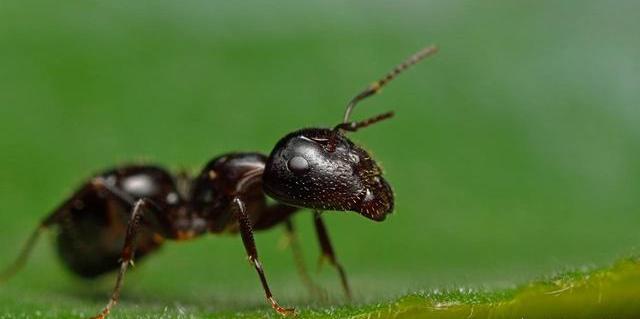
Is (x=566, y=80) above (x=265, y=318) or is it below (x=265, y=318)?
above

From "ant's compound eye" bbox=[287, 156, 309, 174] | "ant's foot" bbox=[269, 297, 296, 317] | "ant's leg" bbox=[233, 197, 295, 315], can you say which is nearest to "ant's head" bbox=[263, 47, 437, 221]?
"ant's compound eye" bbox=[287, 156, 309, 174]

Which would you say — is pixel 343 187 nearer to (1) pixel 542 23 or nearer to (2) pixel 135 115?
(2) pixel 135 115

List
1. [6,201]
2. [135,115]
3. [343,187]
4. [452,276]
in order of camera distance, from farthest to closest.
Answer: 1. [135,115]
2. [6,201]
3. [452,276]
4. [343,187]

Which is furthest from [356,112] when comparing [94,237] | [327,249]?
[94,237]

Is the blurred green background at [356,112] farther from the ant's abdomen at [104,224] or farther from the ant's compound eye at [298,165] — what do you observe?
the ant's compound eye at [298,165]

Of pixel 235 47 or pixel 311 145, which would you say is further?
pixel 235 47

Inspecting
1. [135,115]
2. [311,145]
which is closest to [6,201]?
[135,115]

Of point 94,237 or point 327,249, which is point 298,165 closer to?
point 327,249
